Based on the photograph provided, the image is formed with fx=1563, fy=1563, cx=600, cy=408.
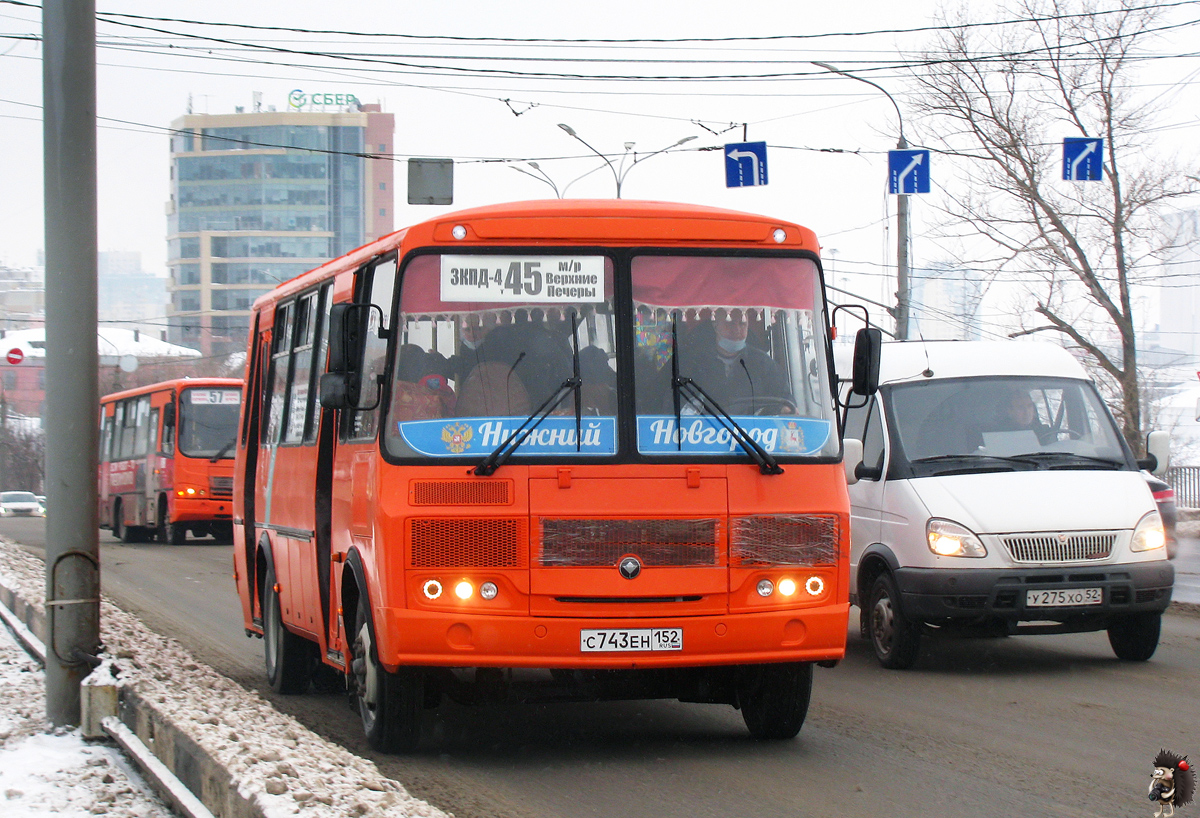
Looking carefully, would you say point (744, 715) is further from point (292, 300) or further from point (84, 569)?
point (292, 300)

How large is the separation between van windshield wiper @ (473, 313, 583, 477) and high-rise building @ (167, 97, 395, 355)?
147m

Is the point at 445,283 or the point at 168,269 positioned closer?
the point at 445,283

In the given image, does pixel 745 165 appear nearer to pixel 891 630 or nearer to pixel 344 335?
pixel 891 630

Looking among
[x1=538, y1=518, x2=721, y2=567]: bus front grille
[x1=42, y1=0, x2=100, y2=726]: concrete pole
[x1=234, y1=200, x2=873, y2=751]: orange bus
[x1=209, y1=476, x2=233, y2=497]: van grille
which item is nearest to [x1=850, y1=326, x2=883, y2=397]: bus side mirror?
[x1=234, y1=200, x2=873, y2=751]: orange bus

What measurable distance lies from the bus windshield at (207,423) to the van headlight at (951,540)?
20667mm

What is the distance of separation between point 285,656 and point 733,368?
3.85m

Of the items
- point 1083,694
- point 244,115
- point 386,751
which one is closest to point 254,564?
point 386,751

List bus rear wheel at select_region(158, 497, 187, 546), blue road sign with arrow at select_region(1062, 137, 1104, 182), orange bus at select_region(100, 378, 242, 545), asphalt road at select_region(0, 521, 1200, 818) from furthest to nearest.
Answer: bus rear wheel at select_region(158, 497, 187, 546) < orange bus at select_region(100, 378, 242, 545) < blue road sign with arrow at select_region(1062, 137, 1104, 182) < asphalt road at select_region(0, 521, 1200, 818)

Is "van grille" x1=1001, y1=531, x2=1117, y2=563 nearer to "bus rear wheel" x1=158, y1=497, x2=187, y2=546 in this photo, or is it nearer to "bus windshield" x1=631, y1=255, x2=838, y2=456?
"bus windshield" x1=631, y1=255, x2=838, y2=456

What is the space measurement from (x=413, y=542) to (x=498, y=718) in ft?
6.57

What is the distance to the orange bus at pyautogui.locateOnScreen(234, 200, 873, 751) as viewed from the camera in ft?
22.1

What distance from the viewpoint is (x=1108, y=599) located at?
9.96 meters

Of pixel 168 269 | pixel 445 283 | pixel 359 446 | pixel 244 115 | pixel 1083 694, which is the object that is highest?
pixel 244 115

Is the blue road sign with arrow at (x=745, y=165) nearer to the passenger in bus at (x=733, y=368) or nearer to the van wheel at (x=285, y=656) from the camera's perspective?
the van wheel at (x=285, y=656)
